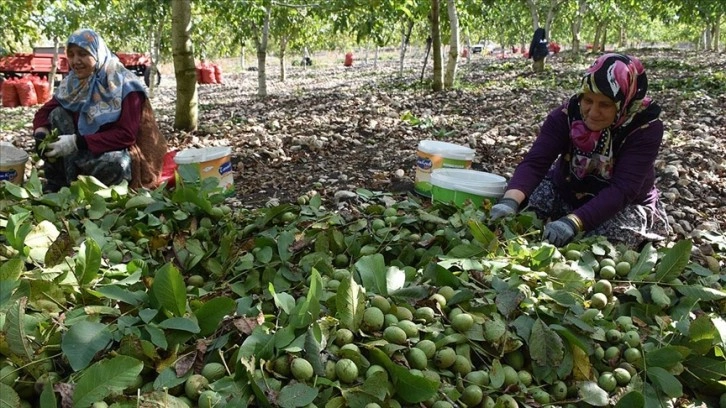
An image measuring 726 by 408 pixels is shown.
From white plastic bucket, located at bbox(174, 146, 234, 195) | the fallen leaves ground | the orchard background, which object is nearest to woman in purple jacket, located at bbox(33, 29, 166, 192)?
white plastic bucket, located at bbox(174, 146, 234, 195)

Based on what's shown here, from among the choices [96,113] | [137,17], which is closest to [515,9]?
[137,17]

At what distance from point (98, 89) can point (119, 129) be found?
0.29 metres

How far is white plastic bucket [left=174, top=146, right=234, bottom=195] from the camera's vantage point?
3.41m

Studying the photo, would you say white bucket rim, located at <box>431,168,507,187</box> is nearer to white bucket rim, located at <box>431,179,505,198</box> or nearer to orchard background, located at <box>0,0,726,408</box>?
white bucket rim, located at <box>431,179,505,198</box>

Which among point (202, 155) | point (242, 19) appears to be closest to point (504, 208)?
point (202, 155)

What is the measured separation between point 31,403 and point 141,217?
3.87ft

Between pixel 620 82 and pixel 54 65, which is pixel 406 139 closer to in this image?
pixel 620 82

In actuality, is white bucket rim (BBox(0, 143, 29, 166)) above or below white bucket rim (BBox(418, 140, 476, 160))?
below

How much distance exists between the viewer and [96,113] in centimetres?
379

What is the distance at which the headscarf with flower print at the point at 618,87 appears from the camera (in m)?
2.52

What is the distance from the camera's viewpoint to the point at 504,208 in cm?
266

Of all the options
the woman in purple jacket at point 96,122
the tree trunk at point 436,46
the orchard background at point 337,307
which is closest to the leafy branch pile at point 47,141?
the woman in purple jacket at point 96,122

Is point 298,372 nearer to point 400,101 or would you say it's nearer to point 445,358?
point 445,358

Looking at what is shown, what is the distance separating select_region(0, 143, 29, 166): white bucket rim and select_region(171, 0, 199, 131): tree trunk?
2.67 metres
